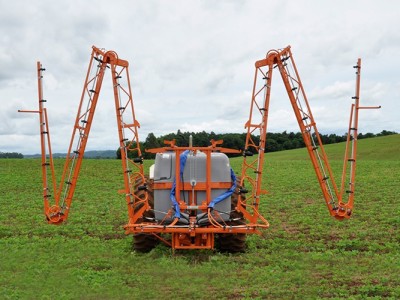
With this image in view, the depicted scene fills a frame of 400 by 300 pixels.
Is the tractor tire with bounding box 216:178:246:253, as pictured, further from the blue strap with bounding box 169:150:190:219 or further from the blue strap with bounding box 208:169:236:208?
the blue strap with bounding box 169:150:190:219

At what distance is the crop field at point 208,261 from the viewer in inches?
346

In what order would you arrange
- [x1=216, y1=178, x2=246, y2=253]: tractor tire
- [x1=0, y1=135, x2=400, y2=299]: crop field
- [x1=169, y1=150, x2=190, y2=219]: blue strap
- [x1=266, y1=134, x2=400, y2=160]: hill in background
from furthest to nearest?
[x1=266, y1=134, x2=400, y2=160]: hill in background
[x1=216, y1=178, x2=246, y2=253]: tractor tire
[x1=169, y1=150, x2=190, y2=219]: blue strap
[x1=0, y1=135, x2=400, y2=299]: crop field

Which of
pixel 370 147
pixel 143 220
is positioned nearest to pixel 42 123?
pixel 143 220

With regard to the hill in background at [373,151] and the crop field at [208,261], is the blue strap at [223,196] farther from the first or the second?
the hill in background at [373,151]

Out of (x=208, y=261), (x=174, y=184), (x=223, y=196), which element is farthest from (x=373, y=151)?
(x=208, y=261)

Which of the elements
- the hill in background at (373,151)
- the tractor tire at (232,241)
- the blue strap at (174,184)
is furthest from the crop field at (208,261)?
the hill in background at (373,151)

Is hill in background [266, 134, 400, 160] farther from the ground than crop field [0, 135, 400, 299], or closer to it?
farther from the ground

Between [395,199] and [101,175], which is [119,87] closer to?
[395,199]

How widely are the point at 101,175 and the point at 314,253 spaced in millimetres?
28442

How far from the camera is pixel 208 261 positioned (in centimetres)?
1089

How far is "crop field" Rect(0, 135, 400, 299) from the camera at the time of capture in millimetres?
8797

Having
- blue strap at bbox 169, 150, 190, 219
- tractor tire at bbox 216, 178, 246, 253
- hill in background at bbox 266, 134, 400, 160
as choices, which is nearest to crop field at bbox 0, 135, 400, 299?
tractor tire at bbox 216, 178, 246, 253

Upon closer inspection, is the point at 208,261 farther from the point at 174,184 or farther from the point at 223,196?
the point at 174,184

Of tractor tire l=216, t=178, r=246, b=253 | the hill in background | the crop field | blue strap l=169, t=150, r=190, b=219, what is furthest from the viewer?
the hill in background
